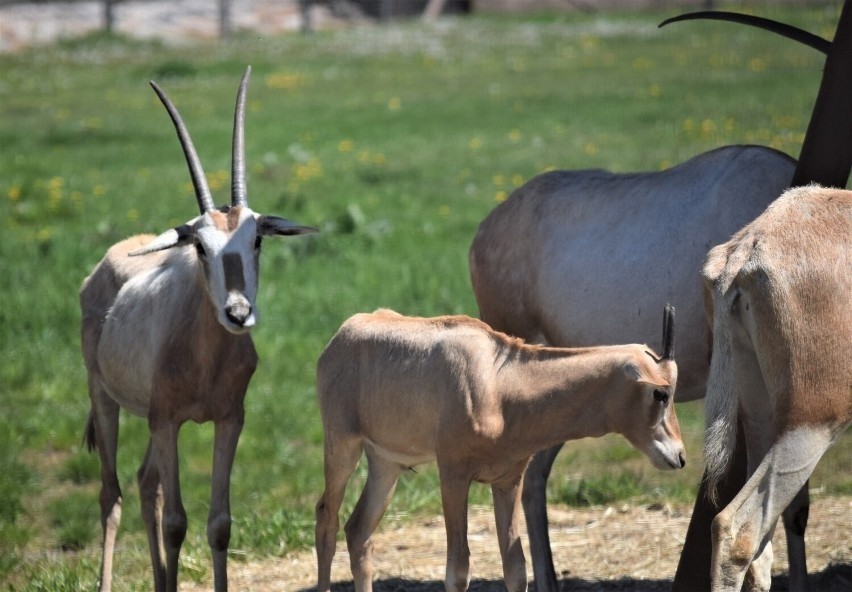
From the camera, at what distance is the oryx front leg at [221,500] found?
18.6 ft

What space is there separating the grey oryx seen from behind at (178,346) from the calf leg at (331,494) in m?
0.58

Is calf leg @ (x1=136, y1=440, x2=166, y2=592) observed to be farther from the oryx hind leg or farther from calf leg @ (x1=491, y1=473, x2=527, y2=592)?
calf leg @ (x1=491, y1=473, x2=527, y2=592)

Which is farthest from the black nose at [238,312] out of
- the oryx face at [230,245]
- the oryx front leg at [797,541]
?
the oryx front leg at [797,541]

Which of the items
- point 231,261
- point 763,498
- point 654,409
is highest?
point 231,261

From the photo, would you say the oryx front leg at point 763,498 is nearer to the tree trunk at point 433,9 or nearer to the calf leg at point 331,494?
the calf leg at point 331,494

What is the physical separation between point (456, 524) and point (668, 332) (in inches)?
44.4

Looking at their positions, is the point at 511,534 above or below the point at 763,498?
below

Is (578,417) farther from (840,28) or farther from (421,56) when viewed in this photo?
(421,56)

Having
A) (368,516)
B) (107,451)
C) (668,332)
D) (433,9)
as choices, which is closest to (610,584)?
(368,516)

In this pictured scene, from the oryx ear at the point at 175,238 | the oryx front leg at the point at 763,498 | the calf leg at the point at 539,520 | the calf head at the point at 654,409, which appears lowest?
the calf leg at the point at 539,520

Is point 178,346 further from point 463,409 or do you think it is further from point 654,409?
point 654,409

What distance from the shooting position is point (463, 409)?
4754 mm

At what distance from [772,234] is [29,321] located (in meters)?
7.76

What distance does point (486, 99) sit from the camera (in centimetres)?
2105
